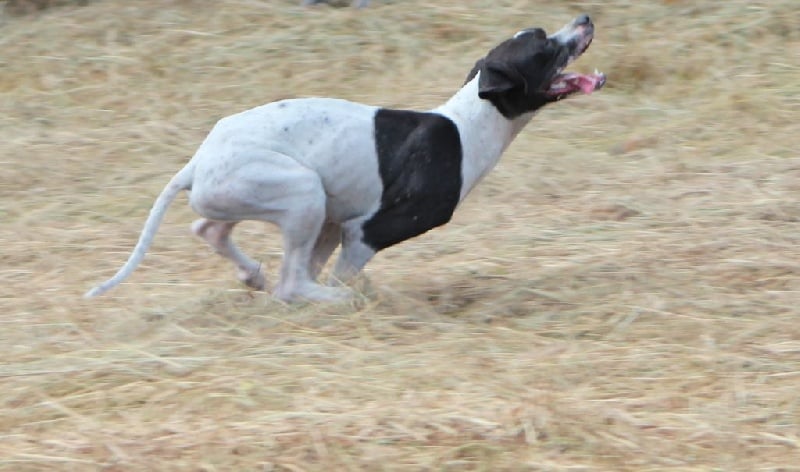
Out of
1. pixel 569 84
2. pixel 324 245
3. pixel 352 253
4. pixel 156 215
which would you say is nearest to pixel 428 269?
pixel 324 245

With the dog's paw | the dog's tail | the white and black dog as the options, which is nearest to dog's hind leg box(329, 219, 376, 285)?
the white and black dog

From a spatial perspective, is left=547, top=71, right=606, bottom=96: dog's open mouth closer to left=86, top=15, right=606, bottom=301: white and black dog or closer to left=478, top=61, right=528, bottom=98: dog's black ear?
left=86, top=15, right=606, bottom=301: white and black dog

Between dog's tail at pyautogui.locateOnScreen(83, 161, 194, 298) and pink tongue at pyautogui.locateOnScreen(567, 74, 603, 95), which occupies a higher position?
pink tongue at pyautogui.locateOnScreen(567, 74, 603, 95)

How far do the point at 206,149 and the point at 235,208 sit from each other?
0.25 meters

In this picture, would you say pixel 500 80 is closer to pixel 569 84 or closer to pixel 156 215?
pixel 569 84

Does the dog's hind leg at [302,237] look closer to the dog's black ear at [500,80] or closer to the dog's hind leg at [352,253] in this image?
the dog's hind leg at [352,253]

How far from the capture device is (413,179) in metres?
5.73

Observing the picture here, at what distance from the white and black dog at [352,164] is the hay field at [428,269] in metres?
0.27

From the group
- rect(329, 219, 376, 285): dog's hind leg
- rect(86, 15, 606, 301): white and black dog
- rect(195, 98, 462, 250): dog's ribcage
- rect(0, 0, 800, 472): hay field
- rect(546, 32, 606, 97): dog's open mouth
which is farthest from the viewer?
rect(546, 32, 606, 97): dog's open mouth

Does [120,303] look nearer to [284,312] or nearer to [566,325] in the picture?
[284,312]

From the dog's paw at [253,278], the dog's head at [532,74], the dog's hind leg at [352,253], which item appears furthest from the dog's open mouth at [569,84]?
the dog's paw at [253,278]

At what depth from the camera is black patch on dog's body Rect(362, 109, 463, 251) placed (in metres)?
5.73

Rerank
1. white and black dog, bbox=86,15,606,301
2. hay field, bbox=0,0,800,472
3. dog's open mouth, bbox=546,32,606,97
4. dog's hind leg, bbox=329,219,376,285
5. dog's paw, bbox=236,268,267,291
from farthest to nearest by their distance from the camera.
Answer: dog's paw, bbox=236,268,267,291
dog's open mouth, bbox=546,32,606,97
dog's hind leg, bbox=329,219,376,285
white and black dog, bbox=86,15,606,301
hay field, bbox=0,0,800,472

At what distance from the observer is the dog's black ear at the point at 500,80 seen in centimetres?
582
